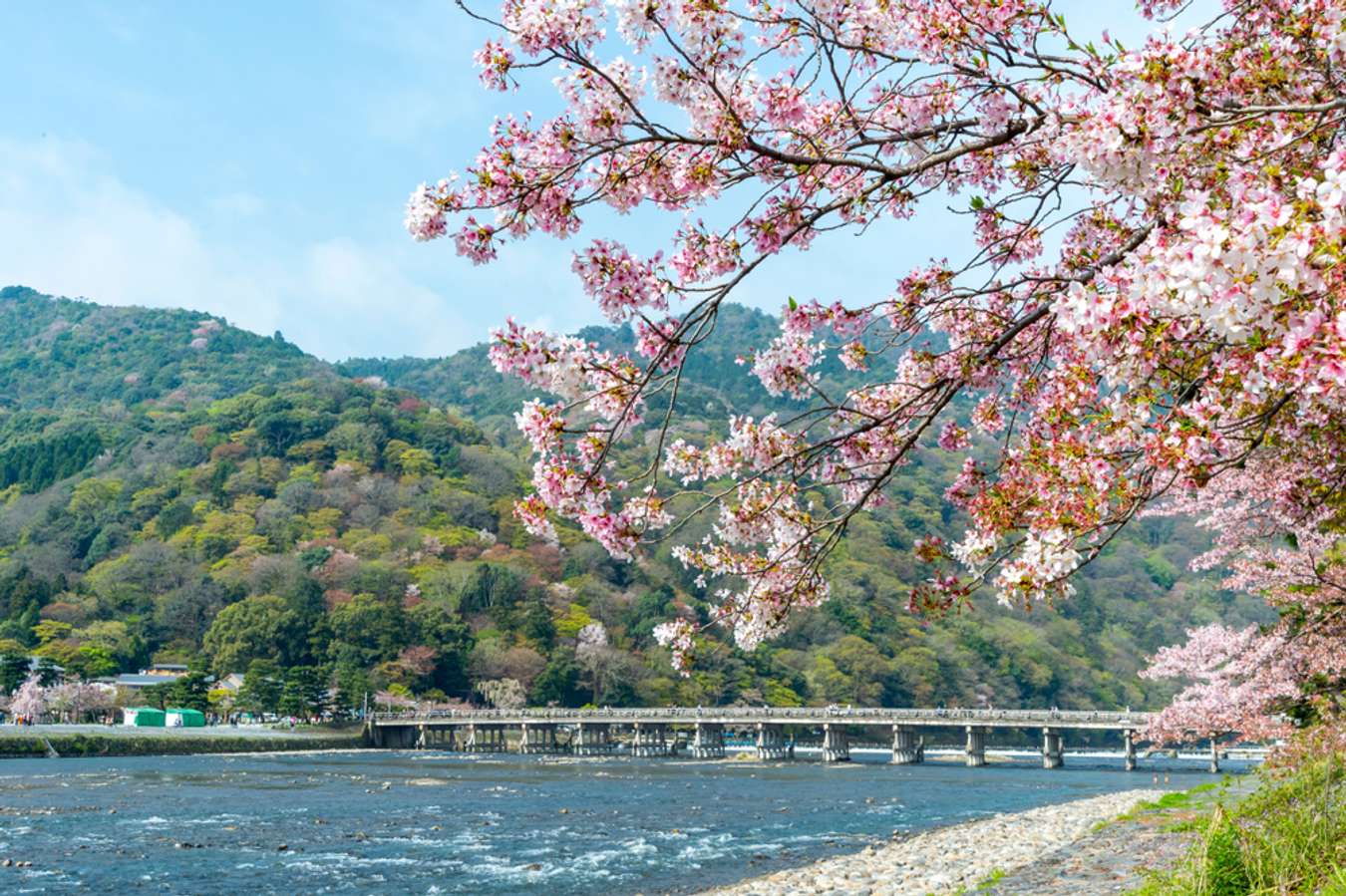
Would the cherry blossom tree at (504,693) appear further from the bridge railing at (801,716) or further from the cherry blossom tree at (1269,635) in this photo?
the cherry blossom tree at (1269,635)

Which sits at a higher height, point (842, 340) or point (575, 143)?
point (575, 143)

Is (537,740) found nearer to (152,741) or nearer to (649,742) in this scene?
(649,742)

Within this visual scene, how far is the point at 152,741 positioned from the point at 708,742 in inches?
1277

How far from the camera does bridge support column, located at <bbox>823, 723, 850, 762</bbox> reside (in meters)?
65.3

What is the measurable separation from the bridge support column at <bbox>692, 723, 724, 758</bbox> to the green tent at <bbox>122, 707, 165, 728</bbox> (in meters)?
30.4

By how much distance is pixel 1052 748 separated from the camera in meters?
61.5

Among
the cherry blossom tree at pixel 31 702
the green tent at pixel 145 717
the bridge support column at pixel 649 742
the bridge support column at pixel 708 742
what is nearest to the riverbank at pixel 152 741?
the green tent at pixel 145 717

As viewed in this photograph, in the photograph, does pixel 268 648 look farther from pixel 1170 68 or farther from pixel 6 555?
pixel 1170 68

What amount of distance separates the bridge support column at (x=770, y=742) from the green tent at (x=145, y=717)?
1334 inches

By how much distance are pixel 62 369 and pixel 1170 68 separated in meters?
163

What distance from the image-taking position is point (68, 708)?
2239 inches

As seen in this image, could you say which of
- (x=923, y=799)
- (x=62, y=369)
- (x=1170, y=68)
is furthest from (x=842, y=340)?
(x=62, y=369)

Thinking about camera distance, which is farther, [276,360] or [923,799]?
[276,360]

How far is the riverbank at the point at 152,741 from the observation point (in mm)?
45844
